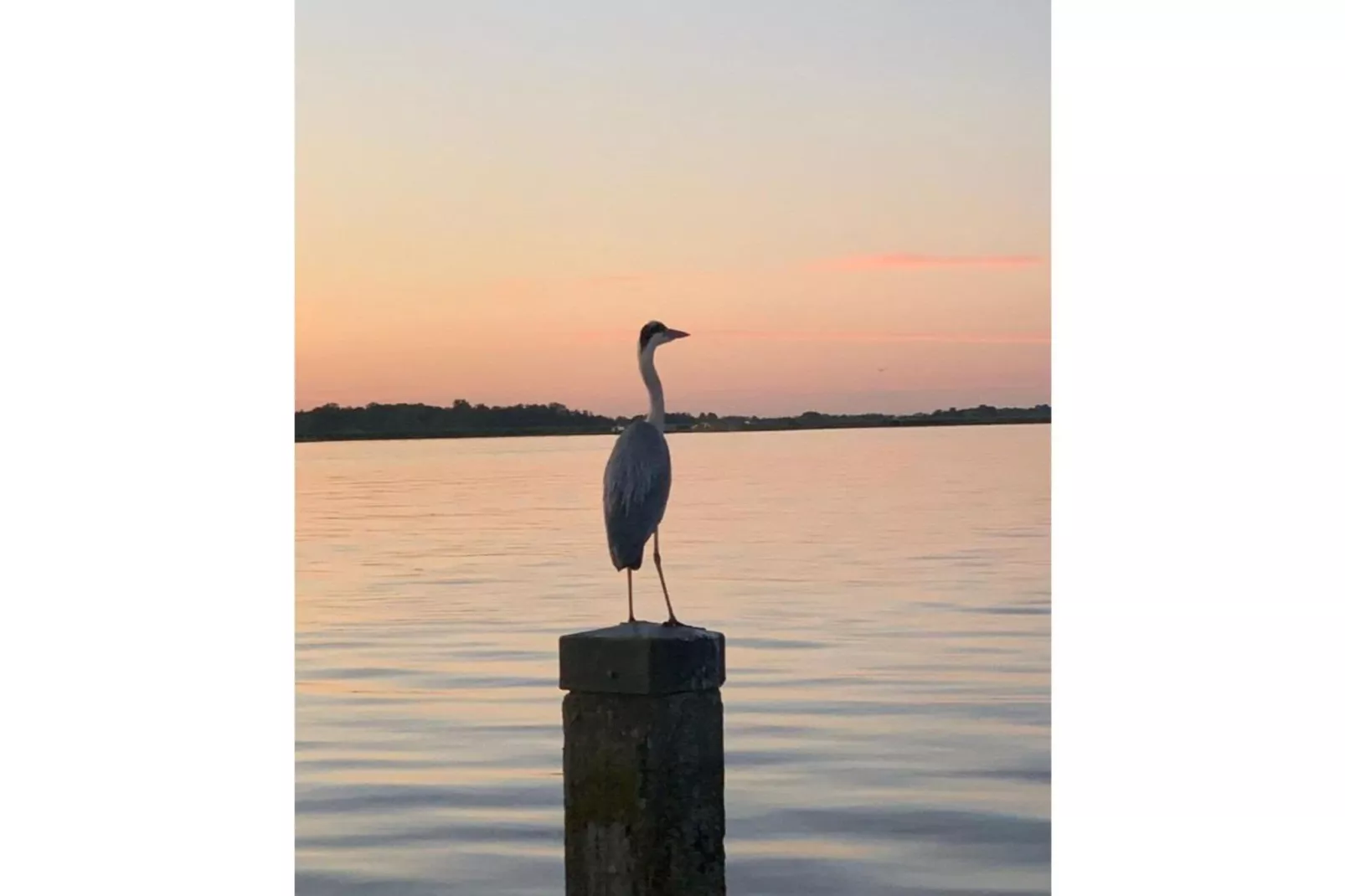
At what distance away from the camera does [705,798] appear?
12.9 ft

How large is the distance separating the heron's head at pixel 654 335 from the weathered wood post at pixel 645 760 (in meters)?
1.69

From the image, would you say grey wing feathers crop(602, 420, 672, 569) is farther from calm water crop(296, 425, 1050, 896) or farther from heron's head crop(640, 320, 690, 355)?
calm water crop(296, 425, 1050, 896)

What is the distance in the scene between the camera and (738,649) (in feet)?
26.7

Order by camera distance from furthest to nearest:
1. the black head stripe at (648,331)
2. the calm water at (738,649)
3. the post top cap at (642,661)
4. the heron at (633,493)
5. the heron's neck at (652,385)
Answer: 1. the calm water at (738,649)
2. the black head stripe at (648,331)
3. the heron's neck at (652,385)
4. the heron at (633,493)
5. the post top cap at (642,661)

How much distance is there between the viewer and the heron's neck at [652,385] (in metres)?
5.24

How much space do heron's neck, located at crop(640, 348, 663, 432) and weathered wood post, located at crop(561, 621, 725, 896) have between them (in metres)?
1.28

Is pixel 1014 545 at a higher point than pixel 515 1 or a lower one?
lower

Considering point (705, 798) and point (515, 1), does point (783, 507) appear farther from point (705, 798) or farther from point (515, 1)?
point (705, 798)
